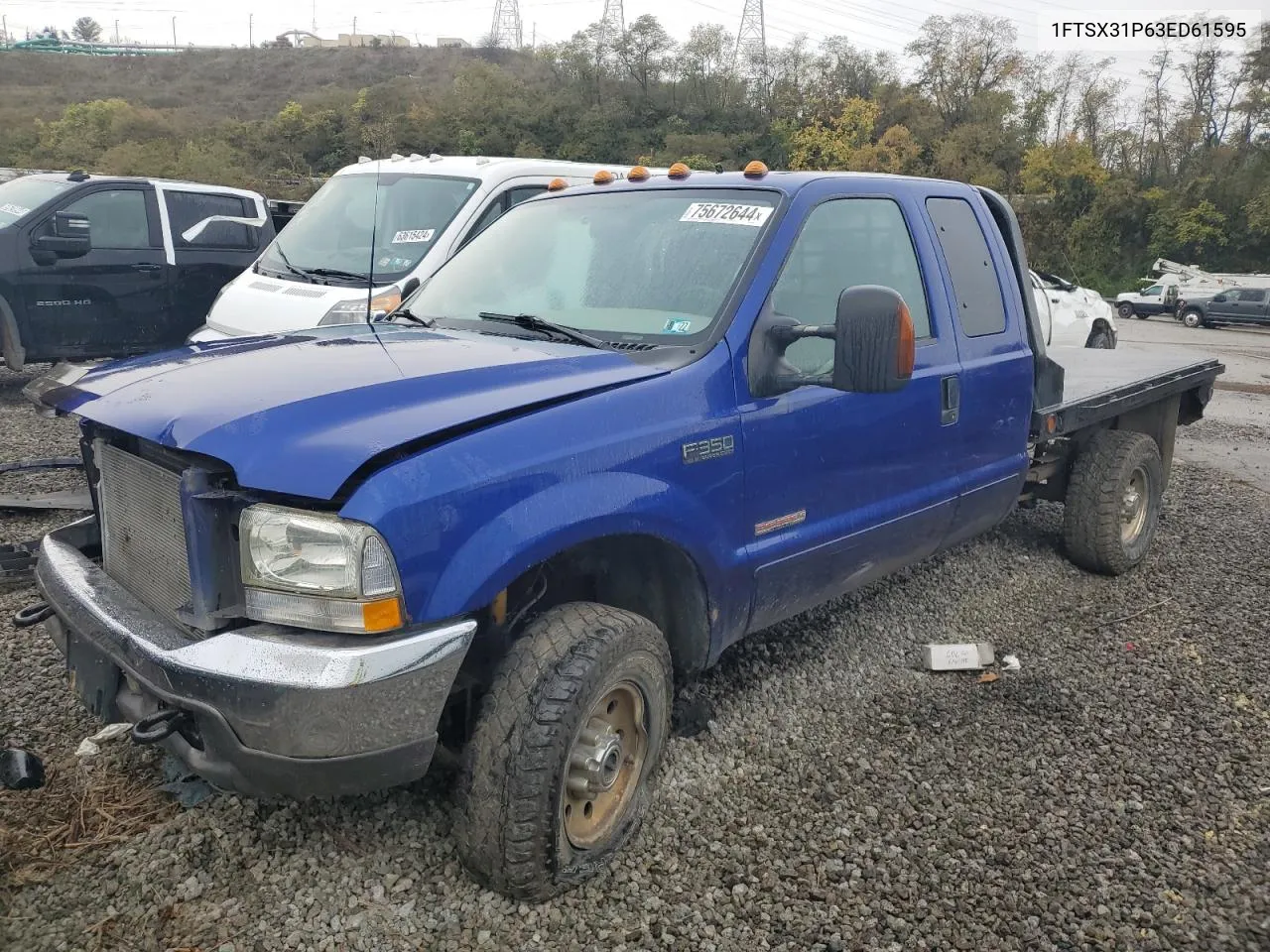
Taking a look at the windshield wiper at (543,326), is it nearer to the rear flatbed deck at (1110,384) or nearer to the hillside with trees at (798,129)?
the rear flatbed deck at (1110,384)

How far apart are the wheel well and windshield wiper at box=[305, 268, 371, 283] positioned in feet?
16.7

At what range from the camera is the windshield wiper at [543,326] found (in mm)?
2987

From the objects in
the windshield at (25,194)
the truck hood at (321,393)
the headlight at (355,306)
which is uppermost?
the windshield at (25,194)

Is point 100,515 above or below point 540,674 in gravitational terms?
above

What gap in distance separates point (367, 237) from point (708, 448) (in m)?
5.97

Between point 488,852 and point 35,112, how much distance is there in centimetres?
6669

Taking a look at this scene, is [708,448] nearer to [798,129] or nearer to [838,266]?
[838,266]

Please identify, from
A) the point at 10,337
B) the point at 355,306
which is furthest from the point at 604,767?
the point at 10,337

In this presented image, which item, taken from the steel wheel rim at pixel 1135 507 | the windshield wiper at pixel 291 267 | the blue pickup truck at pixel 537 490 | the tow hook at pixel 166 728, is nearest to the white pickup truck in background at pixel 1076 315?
the steel wheel rim at pixel 1135 507

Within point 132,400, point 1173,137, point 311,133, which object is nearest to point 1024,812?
point 132,400

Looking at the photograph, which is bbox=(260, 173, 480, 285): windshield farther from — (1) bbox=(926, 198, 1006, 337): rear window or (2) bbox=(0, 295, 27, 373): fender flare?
(1) bbox=(926, 198, 1006, 337): rear window

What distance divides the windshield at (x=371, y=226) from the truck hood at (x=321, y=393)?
4.66 metres

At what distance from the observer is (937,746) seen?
3.37 metres

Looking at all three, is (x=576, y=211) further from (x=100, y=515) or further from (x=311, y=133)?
(x=311, y=133)
